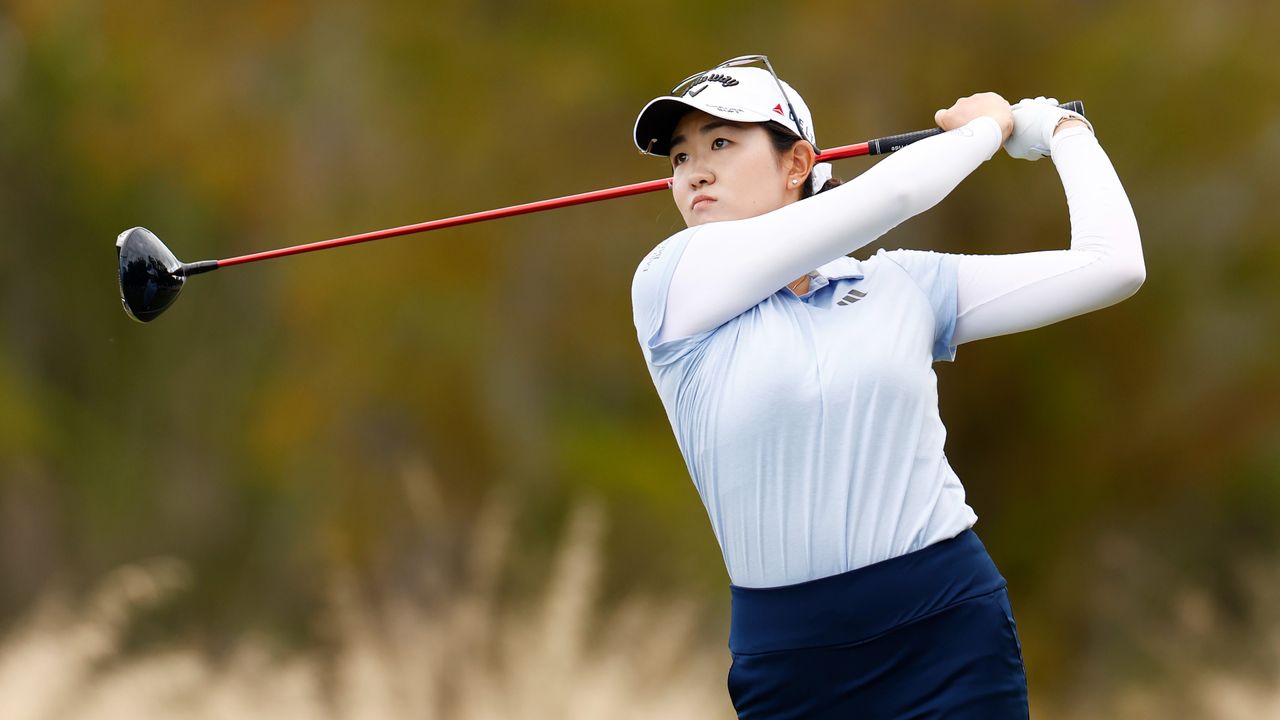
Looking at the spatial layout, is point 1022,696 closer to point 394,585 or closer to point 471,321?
point 394,585

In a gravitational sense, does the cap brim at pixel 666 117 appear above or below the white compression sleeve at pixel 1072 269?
above

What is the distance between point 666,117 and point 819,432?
54 cm

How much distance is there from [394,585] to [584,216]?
1.92 m

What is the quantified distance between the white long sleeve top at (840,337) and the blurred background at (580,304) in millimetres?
3757

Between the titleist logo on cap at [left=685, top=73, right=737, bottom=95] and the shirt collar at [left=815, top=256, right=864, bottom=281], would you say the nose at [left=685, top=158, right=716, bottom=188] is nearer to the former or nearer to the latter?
the titleist logo on cap at [left=685, top=73, right=737, bottom=95]

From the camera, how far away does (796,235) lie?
2.02m

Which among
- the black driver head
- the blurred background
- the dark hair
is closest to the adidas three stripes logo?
the dark hair

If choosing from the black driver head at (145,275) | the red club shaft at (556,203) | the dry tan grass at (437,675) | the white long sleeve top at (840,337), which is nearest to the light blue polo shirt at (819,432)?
the white long sleeve top at (840,337)

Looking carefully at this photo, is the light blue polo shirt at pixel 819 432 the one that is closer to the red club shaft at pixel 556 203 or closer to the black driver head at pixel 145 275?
the red club shaft at pixel 556 203

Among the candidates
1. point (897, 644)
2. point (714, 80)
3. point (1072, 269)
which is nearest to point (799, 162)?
point (714, 80)

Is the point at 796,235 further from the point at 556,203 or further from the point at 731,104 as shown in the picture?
the point at 556,203

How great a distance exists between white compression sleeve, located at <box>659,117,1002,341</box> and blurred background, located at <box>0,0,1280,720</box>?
382 cm

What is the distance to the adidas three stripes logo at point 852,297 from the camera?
6.89 feet

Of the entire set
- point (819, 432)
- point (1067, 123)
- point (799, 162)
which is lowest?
point (819, 432)
